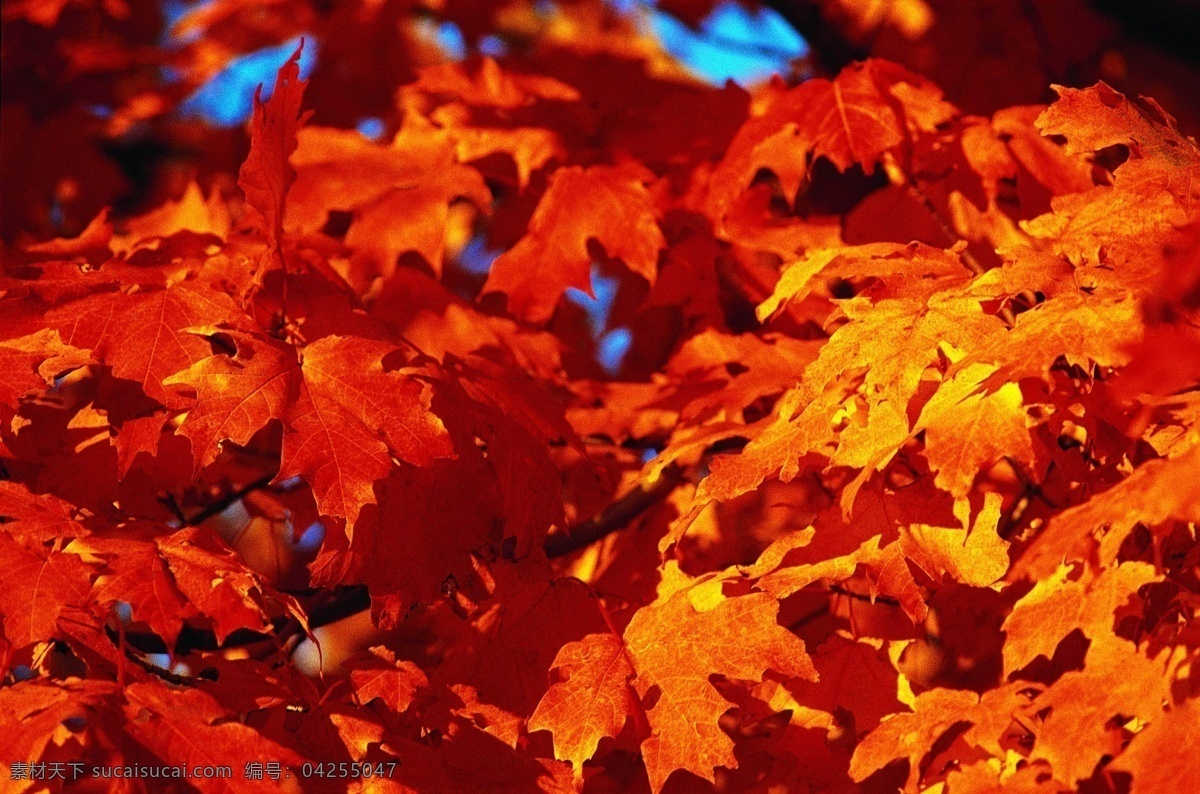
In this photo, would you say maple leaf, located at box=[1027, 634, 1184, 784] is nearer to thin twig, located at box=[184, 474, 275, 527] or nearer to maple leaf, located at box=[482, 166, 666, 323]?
maple leaf, located at box=[482, 166, 666, 323]

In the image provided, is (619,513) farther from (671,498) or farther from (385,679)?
(385,679)

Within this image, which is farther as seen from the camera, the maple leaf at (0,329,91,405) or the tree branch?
the tree branch

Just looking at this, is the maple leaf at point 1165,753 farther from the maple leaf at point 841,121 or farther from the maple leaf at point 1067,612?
the maple leaf at point 841,121

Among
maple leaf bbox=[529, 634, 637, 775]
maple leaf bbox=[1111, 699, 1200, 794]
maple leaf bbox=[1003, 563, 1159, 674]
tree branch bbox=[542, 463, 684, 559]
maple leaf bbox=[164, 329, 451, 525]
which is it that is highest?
maple leaf bbox=[1111, 699, 1200, 794]

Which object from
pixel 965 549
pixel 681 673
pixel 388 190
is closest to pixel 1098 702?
pixel 965 549

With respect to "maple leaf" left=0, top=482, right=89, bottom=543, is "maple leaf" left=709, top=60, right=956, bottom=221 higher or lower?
higher

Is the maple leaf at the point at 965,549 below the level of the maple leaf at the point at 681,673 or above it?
above

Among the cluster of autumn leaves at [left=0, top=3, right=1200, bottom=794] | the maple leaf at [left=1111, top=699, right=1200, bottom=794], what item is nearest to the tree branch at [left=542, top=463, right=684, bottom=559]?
the cluster of autumn leaves at [left=0, top=3, right=1200, bottom=794]

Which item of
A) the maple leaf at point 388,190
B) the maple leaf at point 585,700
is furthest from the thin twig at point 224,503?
the maple leaf at point 585,700
